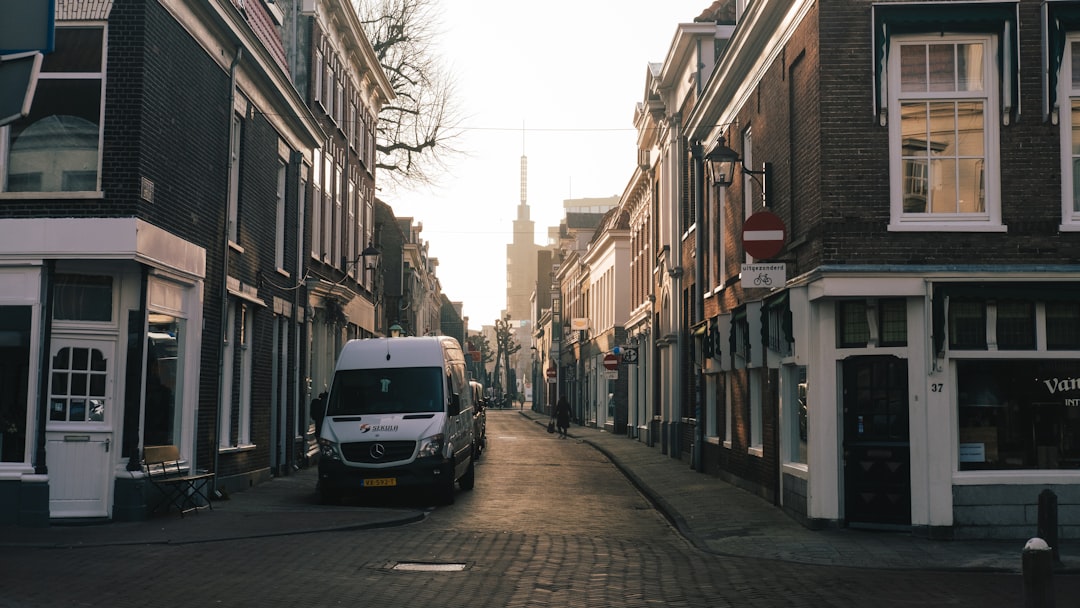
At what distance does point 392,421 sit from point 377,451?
0.52 meters

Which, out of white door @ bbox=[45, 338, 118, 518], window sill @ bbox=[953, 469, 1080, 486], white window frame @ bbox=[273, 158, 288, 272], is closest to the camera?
window sill @ bbox=[953, 469, 1080, 486]

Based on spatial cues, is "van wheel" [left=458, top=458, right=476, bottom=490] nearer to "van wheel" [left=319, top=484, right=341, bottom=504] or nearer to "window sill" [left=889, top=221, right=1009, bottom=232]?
"van wheel" [left=319, top=484, right=341, bottom=504]

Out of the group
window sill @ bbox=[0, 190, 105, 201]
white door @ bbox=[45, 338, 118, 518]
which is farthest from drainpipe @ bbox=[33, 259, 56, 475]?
window sill @ bbox=[0, 190, 105, 201]

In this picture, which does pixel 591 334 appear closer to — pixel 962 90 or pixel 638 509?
pixel 638 509

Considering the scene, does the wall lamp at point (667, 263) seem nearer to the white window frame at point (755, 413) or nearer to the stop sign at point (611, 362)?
the stop sign at point (611, 362)

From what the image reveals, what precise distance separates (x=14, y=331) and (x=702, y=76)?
16.9 m

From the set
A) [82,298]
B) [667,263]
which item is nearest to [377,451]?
[82,298]

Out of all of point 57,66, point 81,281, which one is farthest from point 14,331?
point 57,66

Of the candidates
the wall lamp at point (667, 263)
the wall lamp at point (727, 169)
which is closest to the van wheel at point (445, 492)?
the wall lamp at point (727, 169)

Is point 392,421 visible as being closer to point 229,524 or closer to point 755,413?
point 229,524

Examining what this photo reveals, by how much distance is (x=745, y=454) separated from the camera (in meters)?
19.9

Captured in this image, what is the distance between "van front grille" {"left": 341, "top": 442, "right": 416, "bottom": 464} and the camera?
17281 millimetres

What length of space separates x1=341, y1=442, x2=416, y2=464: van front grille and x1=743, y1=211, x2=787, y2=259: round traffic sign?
18.7 ft

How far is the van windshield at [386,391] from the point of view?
18.0 m
